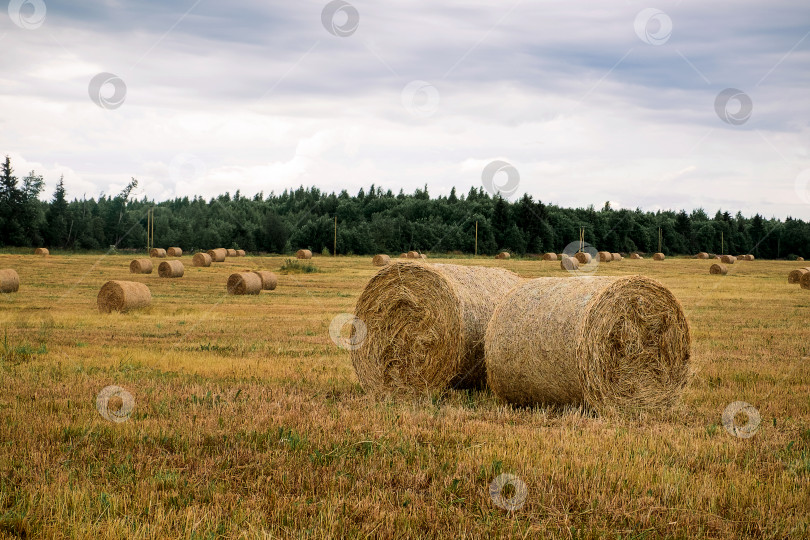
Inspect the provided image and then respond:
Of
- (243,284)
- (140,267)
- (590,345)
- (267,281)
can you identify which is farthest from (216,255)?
(590,345)

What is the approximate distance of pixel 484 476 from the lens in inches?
244

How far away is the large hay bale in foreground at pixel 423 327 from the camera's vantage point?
10.2 m

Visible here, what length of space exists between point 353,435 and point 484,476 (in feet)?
5.49

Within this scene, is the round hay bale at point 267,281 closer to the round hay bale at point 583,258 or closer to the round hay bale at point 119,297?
the round hay bale at point 119,297

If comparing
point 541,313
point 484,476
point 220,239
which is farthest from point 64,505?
point 220,239

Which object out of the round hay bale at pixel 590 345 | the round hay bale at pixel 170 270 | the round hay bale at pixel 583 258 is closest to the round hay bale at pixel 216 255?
the round hay bale at pixel 170 270

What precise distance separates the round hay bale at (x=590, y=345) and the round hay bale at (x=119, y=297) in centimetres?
1510

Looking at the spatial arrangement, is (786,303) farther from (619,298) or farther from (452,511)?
(452,511)

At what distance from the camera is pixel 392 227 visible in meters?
79.6

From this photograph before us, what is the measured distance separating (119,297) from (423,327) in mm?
14211

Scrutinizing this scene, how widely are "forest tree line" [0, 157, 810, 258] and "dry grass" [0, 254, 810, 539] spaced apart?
5896cm

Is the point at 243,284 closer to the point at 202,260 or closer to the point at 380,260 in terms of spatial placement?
the point at 202,260

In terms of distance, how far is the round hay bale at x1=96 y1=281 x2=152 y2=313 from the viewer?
2173cm

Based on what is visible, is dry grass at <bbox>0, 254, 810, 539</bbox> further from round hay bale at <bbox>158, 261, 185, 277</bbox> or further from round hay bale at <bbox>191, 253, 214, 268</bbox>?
round hay bale at <bbox>191, 253, 214, 268</bbox>
